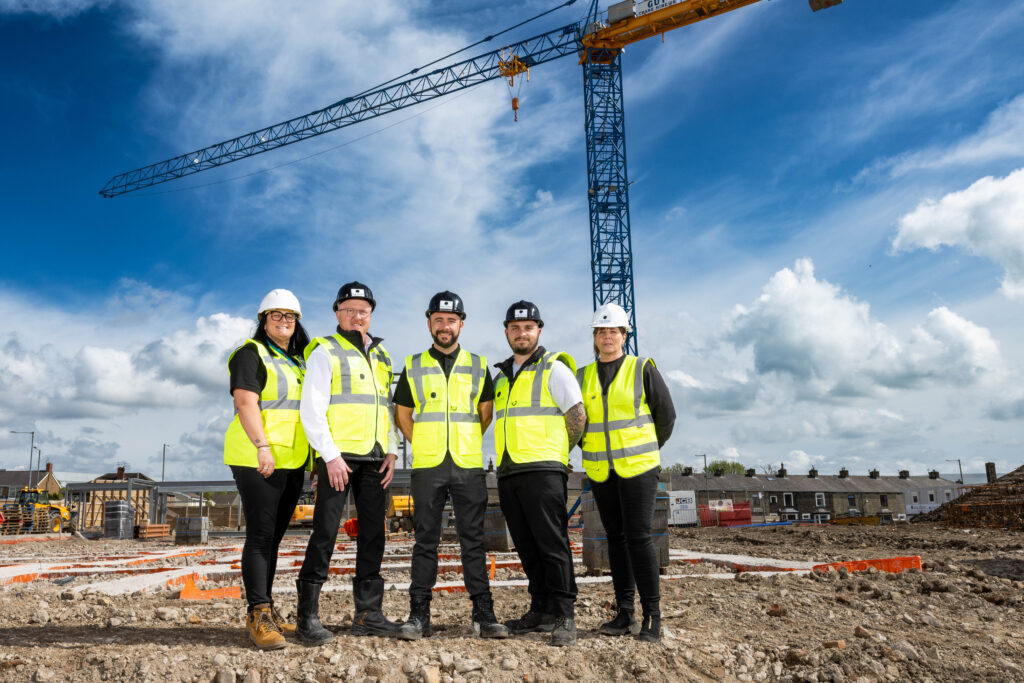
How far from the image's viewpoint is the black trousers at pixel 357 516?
4305mm

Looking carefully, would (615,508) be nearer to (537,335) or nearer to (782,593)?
(537,335)

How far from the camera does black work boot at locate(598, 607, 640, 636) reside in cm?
462

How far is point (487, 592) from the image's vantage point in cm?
446

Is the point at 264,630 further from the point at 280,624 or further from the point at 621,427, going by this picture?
the point at 621,427

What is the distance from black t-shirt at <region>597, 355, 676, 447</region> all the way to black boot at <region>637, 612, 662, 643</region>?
3.41 ft

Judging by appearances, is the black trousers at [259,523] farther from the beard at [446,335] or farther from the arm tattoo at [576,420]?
the arm tattoo at [576,420]

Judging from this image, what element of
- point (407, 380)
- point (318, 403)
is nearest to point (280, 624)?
point (318, 403)

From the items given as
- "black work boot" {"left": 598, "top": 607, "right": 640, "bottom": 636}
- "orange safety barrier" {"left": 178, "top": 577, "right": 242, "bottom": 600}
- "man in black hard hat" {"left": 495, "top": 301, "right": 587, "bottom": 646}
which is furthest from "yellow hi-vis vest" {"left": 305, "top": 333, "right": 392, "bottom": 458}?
"orange safety barrier" {"left": 178, "top": 577, "right": 242, "bottom": 600}

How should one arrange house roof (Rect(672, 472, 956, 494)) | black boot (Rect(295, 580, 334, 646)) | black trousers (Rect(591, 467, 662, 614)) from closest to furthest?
1. black boot (Rect(295, 580, 334, 646))
2. black trousers (Rect(591, 467, 662, 614))
3. house roof (Rect(672, 472, 956, 494))

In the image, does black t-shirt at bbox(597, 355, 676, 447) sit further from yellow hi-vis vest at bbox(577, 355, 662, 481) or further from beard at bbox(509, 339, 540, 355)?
beard at bbox(509, 339, 540, 355)

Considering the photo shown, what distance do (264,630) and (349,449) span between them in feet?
3.48

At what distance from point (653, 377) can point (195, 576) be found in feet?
20.5

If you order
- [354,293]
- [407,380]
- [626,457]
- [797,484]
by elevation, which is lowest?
[797,484]

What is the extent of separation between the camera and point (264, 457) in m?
4.14
